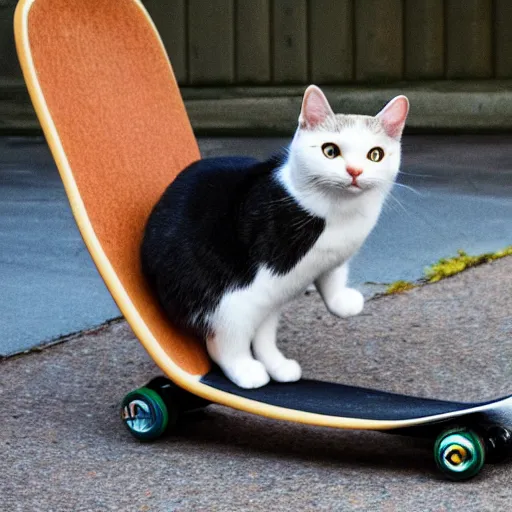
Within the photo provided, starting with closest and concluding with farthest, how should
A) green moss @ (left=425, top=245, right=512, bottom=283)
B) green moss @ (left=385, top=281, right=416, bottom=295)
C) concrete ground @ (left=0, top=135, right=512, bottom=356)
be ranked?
concrete ground @ (left=0, top=135, right=512, bottom=356), green moss @ (left=385, top=281, right=416, bottom=295), green moss @ (left=425, top=245, right=512, bottom=283)

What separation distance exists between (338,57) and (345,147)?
460cm

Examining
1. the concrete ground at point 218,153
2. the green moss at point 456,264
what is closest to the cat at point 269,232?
the concrete ground at point 218,153

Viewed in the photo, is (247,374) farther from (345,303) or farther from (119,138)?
(119,138)

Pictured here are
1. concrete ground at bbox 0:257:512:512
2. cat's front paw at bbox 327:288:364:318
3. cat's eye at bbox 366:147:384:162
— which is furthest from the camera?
cat's front paw at bbox 327:288:364:318

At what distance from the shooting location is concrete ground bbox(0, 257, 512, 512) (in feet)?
6.55

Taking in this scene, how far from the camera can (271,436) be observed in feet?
7.70

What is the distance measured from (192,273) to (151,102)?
0.49 meters

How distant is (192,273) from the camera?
2.25 m

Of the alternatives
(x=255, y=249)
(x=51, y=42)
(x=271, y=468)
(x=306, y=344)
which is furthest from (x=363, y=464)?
(x=51, y=42)

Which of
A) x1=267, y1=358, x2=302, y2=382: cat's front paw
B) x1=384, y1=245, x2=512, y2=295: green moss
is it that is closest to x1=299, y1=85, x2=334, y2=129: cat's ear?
x1=267, y1=358, x2=302, y2=382: cat's front paw

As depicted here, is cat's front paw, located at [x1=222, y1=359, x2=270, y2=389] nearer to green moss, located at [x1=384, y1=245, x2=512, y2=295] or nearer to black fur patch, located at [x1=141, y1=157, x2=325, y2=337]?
black fur patch, located at [x1=141, y1=157, x2=325, y2=337]

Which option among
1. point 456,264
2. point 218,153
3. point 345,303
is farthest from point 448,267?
point 218,153

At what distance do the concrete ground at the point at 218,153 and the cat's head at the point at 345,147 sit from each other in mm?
339

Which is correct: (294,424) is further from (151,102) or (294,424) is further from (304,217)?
(151,102)
